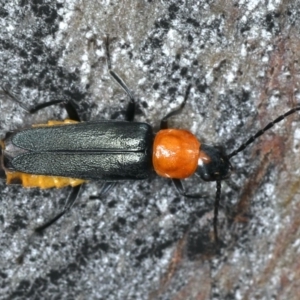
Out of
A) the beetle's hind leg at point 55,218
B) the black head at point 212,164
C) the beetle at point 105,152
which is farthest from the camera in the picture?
the beetle's hind leg at point 55,218

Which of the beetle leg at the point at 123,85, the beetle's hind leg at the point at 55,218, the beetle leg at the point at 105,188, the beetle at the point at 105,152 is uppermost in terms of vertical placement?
the beetle leg at the point at 123,85

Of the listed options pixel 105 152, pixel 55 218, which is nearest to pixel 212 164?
pixel 105 152

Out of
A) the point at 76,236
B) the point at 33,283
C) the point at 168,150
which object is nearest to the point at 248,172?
the point at 168,150

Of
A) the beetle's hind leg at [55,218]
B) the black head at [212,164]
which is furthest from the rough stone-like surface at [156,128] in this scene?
the black head at [212,164]

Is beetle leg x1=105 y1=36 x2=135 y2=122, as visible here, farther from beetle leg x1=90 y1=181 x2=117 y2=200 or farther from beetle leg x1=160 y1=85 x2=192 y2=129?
beetle leg x1=90 y1=181 x2=117 y2=200

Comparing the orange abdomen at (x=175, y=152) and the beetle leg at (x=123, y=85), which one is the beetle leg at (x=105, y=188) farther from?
the beetle leg at (x=123, y=85)

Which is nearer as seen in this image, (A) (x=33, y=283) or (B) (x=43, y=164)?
(B) (x=43, y=164)

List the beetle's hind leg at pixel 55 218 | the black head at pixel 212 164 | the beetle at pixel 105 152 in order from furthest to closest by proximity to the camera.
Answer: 1. the beetle's hind leg at pixel 55 218
2. the black head at pixel 212 164
3. the beetle at pixel 105 152

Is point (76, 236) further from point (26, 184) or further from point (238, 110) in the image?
point (238, 110)
